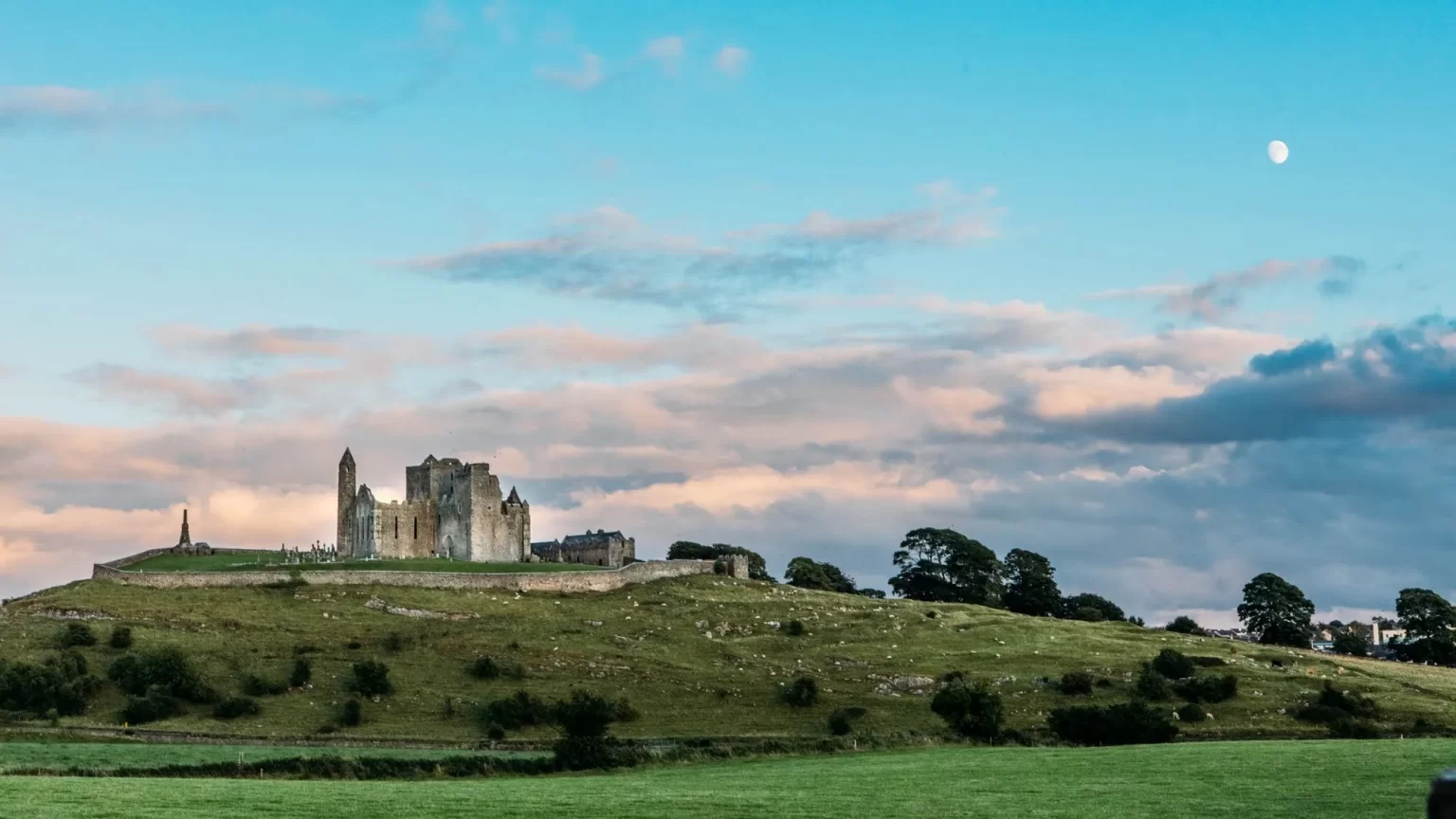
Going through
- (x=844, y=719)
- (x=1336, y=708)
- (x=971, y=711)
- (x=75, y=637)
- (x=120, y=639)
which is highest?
(x=75, y=637)

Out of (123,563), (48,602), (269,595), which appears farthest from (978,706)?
(123,563)

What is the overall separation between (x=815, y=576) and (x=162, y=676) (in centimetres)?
9429

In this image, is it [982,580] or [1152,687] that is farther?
[982,580]

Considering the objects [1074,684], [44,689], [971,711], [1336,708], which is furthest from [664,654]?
[1336,708]

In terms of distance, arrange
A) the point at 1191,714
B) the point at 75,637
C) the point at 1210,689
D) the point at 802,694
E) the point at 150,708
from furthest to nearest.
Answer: the point at 75,637, the point at 1210,689, the point at 802,694, the point at 1191,714, the point at 150,708

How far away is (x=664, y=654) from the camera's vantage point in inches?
4242

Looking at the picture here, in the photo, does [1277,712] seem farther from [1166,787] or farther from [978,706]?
[1166,787]

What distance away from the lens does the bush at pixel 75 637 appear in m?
102

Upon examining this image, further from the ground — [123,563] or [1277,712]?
[123,563]

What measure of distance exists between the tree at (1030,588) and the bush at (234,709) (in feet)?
314

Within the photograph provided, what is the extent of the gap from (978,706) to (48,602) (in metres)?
73.9

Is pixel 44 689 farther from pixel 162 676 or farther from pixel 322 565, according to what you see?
pixel 322 565

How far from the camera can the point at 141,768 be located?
54.6 m

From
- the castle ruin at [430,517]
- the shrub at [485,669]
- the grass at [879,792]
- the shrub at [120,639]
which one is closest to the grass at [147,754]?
the grass at [879,792]
